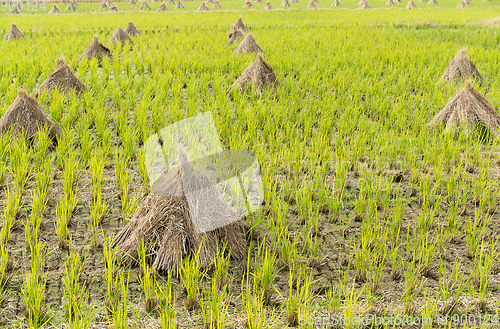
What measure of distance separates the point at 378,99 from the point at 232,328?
3.66 metres

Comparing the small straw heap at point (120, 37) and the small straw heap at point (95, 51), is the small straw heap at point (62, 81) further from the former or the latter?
the small straw heap at point (120, 37)

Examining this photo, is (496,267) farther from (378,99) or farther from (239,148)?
(378,99)

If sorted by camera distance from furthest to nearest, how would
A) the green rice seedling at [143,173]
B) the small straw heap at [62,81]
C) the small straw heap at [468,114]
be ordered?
the small straw heap at [62,81]
the small straw heap at [468,114]
the green rice seedling at [143,173]

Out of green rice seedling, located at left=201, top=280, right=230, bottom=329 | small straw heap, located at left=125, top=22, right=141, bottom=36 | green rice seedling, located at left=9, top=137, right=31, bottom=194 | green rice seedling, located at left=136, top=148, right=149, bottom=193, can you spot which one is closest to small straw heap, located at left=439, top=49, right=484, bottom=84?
green rice seedling, located at left=136, top=148, right=149, bottom=193

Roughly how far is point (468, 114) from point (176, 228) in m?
3.22

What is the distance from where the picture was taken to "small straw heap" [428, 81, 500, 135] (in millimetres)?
3863

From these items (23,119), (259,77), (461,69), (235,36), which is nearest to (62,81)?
(23,119)

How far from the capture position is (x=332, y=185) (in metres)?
3.08

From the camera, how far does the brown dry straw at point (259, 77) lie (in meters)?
5.19

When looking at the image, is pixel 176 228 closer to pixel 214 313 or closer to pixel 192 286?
pixel 192 286

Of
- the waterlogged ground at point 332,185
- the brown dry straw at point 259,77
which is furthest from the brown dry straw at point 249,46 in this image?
the brown dry straw at point 259,77

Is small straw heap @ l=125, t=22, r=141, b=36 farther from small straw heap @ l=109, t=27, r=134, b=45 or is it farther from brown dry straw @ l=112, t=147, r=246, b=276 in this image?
brown dry straw @ l=112, t=147, r=246, b=276

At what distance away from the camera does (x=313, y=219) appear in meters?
2.59

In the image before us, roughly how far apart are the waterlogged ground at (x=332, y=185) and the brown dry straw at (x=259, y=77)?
0.56 feet
